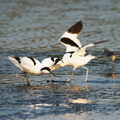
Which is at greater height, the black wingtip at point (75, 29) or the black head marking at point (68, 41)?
the black wingtip at point (75, 29)

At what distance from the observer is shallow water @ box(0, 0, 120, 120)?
28.5ft

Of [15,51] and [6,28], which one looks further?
[6,28]

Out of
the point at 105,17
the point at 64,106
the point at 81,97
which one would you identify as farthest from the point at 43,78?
the point at 105,17

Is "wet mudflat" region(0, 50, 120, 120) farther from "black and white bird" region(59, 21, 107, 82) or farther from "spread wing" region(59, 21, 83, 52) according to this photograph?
"spread wing" region(59, 21, 83, 52)

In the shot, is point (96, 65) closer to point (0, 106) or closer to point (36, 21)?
point (0, 106)

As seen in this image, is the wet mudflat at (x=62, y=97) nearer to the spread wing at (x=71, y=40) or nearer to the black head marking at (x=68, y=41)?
the spread wing at (x=71, y=40)

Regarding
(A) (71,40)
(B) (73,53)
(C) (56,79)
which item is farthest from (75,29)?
(C) (56,79)

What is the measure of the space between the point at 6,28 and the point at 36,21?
13.1 feet

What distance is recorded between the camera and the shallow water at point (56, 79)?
868 cm

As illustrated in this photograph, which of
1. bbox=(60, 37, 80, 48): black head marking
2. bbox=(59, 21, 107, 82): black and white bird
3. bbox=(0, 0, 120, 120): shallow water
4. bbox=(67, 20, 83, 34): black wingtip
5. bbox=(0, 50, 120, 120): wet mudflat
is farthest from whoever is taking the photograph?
bbox=(67, 20, 83, 34): black wingtip

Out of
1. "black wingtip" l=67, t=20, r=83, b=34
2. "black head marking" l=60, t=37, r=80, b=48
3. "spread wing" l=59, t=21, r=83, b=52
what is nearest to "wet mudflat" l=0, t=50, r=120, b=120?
"spread wing" l=59, t=21, r=83, b=52

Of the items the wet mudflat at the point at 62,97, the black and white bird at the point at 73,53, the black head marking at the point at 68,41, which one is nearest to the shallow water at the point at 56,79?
the wet mudflat at the point at 62,97

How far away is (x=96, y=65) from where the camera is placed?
15180 millimetres

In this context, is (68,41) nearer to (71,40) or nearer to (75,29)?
(71,40)
